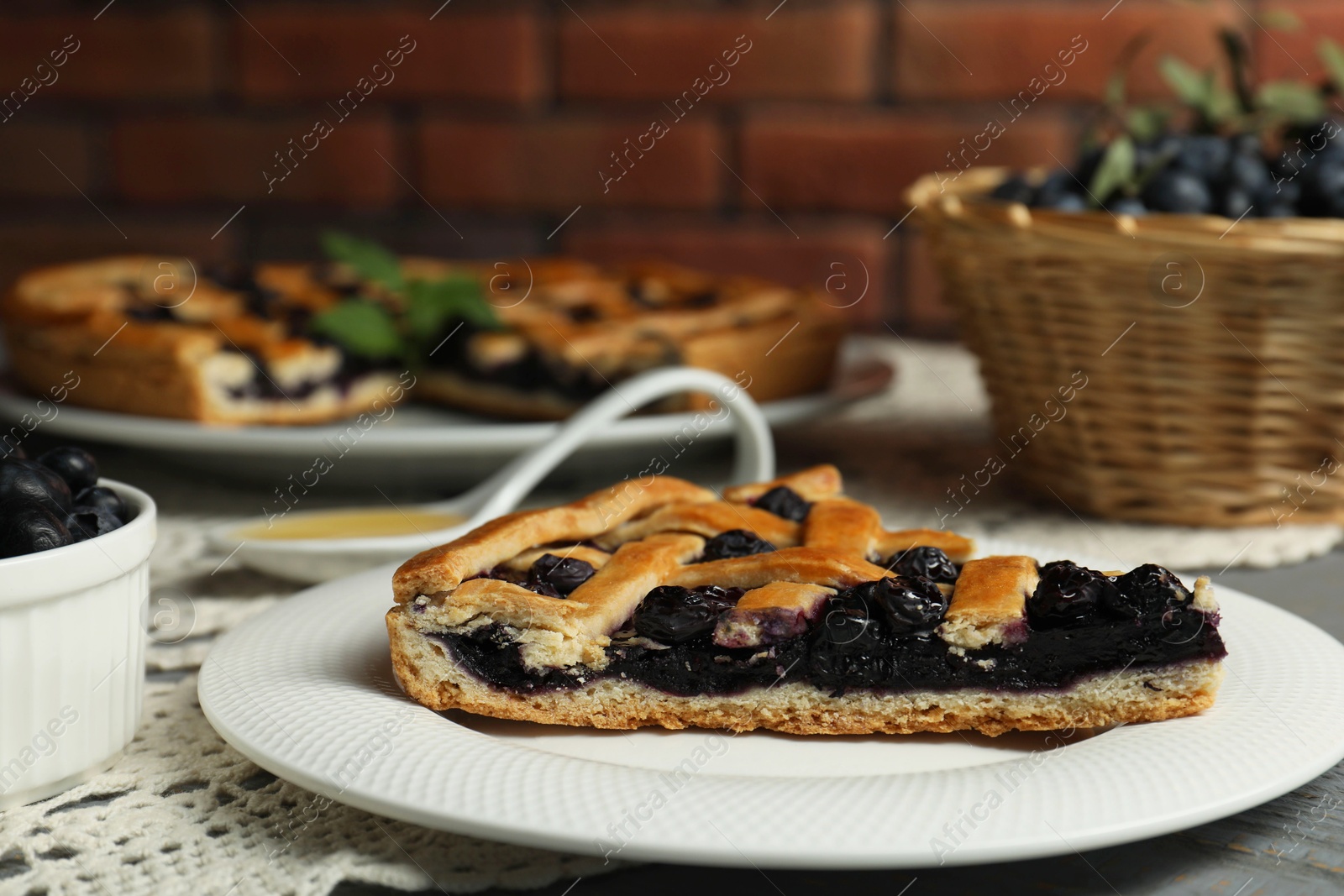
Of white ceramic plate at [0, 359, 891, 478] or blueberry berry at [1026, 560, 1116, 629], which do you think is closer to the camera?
blueberry berry at [1026, 560, 1116, 629]

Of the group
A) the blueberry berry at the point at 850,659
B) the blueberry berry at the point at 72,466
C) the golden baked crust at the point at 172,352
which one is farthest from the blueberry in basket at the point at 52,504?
the golden baked crust at the point at 172,352

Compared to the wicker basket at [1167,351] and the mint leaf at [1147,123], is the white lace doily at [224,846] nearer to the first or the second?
the wicker basket at [1167,351]

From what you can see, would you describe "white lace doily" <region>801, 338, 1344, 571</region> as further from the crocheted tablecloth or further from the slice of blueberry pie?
the slice of blueberry pie

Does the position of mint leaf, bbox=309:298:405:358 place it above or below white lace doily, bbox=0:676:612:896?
above

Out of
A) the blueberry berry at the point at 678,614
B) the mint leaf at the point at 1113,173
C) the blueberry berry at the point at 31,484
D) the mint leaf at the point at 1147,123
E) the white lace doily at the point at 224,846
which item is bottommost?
the white lace doily at the point at 224,846

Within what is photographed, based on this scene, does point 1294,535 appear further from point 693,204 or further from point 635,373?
point 693,204

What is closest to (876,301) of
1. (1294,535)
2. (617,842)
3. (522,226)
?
(522,226)

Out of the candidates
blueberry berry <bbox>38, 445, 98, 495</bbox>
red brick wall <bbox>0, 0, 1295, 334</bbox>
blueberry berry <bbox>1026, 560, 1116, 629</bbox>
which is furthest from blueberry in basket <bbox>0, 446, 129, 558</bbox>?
red brick wall <bbox>0, 0, 1295, 334</bbox>
